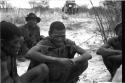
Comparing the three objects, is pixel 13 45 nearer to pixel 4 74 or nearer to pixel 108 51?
pixel 4 74

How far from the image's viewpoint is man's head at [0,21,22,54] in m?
2.86

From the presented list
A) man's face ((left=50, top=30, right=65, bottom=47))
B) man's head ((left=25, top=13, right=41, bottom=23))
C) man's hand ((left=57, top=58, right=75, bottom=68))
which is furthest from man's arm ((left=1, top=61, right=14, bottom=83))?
man's head ((left=25, top=13, right=41, bottom=23))

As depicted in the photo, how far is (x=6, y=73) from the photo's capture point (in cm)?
304

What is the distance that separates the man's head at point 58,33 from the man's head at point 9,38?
971mm

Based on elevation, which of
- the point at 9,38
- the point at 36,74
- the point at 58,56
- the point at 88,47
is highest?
the point at 9,38

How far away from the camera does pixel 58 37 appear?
3887 millimetres

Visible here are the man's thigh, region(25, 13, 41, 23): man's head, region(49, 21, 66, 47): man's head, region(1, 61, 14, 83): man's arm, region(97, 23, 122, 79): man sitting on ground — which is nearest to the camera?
region(1, 61, 14, 83): man's arm

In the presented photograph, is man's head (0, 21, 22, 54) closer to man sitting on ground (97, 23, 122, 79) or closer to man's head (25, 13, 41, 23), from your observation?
man sitting on ground (97, 23, 122, 79)

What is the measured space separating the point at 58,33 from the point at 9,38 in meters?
1.08

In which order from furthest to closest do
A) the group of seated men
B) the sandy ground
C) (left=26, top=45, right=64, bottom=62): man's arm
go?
the sandy ground → (left=26, top=45, right=64, bottom=62): man's arm → the group of seated men

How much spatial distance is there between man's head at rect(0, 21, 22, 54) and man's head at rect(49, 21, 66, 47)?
97 centimetres

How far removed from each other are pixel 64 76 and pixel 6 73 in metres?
1.00

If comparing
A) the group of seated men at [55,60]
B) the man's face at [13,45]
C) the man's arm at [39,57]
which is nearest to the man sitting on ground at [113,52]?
the group of seated men at [55,60]

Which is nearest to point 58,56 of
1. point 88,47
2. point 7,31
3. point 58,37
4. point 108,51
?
point 58,37
